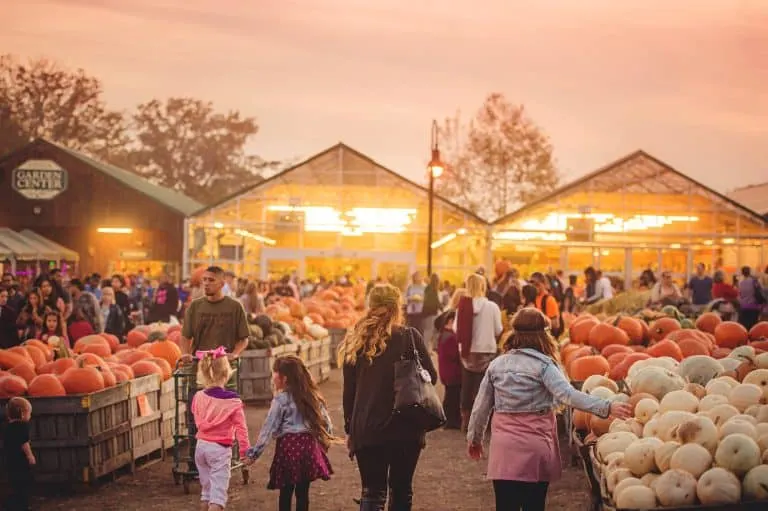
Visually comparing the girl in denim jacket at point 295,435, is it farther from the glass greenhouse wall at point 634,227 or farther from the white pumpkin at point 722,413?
the glass greenhouse wall at point 634,227

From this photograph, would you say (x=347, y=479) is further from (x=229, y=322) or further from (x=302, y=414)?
(x=302, y=414)

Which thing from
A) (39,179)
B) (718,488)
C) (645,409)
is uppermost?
(39,179)

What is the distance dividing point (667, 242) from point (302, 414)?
3376 centimetres

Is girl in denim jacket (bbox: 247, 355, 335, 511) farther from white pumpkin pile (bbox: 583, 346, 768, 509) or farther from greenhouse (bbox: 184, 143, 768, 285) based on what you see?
greenhouse (bbox: 184, 143, 768, 285)

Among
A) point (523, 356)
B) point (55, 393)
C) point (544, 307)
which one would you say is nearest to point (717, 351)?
point (544, 307)

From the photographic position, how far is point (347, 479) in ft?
37.2

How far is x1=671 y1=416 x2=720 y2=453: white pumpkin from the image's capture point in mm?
6434

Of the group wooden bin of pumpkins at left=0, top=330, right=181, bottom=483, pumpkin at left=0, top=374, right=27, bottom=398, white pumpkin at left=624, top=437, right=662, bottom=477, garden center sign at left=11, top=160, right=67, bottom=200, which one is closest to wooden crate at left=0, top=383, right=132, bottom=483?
wooden bin of pumpkins at left=0, top=330, right=181, bottom=483

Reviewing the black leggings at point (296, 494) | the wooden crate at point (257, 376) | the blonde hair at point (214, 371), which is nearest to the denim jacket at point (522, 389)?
the black leggings at point (296, 494)

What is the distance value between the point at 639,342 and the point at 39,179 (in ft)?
136

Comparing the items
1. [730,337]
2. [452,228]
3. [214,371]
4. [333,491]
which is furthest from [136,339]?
[452,228]

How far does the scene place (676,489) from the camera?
6.07 metres

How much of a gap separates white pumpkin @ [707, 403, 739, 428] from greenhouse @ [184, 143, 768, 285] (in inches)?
1297

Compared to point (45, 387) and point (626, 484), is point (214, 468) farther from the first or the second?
point (626, 484)
